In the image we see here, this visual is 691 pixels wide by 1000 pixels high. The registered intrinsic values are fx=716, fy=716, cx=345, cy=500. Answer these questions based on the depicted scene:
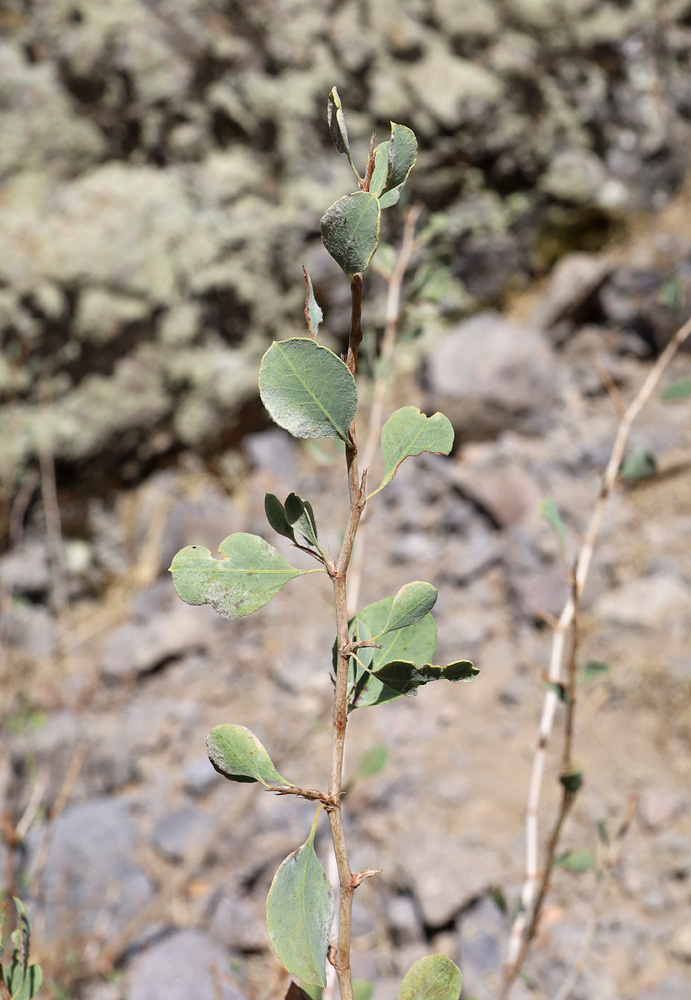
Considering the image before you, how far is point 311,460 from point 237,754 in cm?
204

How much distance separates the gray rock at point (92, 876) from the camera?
1.37 m

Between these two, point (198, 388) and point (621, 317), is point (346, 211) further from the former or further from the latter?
point (621, 317)

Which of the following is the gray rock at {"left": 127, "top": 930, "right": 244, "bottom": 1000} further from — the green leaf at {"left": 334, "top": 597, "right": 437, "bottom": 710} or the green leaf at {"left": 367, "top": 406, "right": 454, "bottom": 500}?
the green leaf at {"left": 367, "top": 406, "right": 454, "bottom": 500}


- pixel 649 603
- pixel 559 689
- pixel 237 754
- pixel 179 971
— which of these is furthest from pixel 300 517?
pixel 649 603

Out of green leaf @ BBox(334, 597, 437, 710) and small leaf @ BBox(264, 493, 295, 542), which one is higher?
small leaf @ BBox(264, 493, 295, 542)

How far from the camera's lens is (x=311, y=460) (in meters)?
2.38

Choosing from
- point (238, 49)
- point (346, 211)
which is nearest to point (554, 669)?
point (346, 211)

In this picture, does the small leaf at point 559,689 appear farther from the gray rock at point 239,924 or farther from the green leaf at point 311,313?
the gray rock at point 239,924

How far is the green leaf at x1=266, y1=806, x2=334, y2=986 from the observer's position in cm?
34

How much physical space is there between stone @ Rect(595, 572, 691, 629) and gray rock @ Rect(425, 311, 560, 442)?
0.66 metres

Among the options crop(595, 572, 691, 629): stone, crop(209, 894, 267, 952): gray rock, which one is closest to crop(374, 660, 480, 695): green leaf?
crop(209, 894, 267, 952): gray rock

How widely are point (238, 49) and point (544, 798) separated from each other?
2.17m

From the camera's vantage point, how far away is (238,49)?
6.92 feet

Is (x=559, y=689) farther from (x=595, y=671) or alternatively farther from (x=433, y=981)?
(x=433, y=981)
